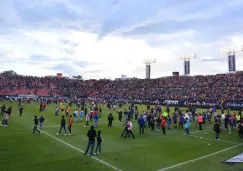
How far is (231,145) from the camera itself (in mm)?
16781

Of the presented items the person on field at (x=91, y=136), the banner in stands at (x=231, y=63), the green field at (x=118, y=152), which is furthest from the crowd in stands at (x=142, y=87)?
the person on field at (x=91, y=136)

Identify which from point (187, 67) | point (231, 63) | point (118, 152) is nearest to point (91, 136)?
point (118, 152)

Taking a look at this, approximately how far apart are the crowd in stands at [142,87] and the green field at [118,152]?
37164 mm

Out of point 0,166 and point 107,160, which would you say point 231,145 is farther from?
point 0,166

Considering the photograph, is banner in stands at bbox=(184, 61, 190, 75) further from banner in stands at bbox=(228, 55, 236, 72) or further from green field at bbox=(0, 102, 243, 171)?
green field at bbox=(0, 102, 243, 171)

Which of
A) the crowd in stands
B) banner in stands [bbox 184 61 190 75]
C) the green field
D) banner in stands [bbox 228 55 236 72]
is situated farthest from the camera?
banner in stands [bbox 184 61 190 75]

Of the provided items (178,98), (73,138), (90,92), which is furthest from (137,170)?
(90,92)

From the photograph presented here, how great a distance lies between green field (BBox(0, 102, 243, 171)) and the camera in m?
11.7

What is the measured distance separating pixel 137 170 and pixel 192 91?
5660cm

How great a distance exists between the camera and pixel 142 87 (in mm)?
80562

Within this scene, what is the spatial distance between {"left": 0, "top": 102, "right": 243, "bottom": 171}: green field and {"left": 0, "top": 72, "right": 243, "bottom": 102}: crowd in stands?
37164mm

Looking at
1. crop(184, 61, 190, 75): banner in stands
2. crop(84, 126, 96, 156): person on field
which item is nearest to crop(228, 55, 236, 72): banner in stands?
crop(184, 61, 190, 75): banner in stands

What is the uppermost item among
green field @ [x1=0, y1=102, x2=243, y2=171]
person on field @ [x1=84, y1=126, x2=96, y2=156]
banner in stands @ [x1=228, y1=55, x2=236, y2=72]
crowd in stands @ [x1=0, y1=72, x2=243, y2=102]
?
banner in stands @ [x1=228, y1=55, x2=236, y2=72]

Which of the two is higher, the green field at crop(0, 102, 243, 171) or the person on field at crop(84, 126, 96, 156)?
the person on field at crop(84, 126, 96, 156)
